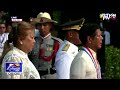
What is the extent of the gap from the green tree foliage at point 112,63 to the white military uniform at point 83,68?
5785 millimetres

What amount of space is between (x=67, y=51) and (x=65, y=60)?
12cm

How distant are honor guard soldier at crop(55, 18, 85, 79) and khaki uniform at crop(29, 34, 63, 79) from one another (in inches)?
32.6

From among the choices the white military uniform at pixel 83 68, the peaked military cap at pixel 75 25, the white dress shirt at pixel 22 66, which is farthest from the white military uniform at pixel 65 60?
the white dress shirt at pixel 22 66

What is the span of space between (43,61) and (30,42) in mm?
2333

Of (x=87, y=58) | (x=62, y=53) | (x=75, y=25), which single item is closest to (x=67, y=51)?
(x=62, y=53)

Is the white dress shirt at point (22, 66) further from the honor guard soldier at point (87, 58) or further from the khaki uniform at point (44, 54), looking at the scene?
the khaki uniform at point (44, 54)

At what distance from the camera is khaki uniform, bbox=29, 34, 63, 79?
6.45 m

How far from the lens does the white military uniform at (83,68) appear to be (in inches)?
169

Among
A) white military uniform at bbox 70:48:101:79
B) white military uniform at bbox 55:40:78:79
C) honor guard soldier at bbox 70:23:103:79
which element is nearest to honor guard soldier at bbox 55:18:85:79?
white military uniform at bbox 55:40:78:79

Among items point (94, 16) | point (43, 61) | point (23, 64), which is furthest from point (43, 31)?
point (94, 16)

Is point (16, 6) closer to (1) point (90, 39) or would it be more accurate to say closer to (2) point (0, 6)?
(2) point (0, 6)

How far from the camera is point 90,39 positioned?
4.54 meters

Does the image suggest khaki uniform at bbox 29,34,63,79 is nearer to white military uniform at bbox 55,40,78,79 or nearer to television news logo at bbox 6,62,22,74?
white military uniform at bbox 55,40,78,79

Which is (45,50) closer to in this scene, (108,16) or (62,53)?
(62,53)
